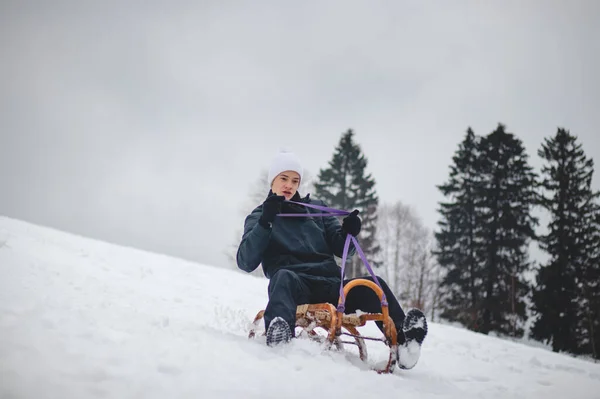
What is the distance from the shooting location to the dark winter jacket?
101 inches

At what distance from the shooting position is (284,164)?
10.6ft

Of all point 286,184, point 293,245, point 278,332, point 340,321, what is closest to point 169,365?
point 278,332

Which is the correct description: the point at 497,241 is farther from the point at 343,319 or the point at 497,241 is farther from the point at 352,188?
the point at 343,319

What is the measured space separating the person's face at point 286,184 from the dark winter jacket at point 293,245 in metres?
0.09

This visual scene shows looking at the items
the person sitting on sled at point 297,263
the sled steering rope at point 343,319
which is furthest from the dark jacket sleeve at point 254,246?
the sled steering rope at point 343,319

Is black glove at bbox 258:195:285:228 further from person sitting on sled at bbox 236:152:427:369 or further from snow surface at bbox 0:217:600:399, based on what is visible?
snow surface at bbox 0:217:600:399

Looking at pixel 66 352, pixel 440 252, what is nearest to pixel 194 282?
pixel 66 352

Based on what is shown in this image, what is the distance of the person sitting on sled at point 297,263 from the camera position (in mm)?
2244

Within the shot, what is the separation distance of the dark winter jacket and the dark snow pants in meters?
0.11

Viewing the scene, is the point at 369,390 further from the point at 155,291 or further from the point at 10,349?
the point at 155,291

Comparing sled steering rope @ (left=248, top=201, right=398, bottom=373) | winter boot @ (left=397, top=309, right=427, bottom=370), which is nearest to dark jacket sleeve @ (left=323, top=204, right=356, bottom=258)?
sled steering rope @ (left=248, top=201, right=398, bottom=373)

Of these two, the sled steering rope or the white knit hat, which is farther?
the white knit hat

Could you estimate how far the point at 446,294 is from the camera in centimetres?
1789

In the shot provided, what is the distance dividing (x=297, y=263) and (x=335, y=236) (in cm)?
53
